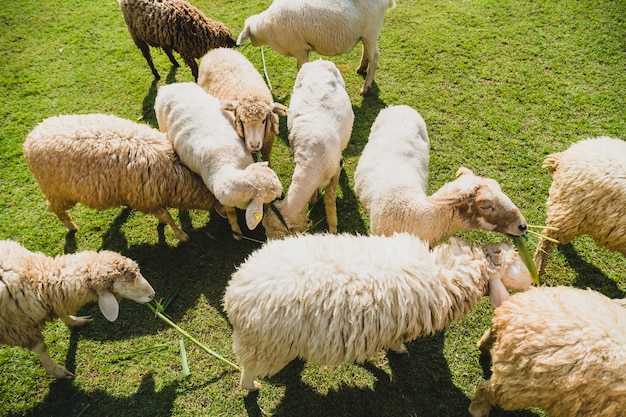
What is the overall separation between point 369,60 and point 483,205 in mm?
3676

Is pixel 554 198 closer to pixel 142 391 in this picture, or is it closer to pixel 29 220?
pixel 142 391

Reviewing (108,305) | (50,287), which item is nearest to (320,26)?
(108,305)

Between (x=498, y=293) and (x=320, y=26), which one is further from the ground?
(x=320, y=26)

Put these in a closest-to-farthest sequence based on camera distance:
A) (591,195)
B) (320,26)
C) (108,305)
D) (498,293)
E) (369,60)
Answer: (498,293) < (108,305) < (591,195) < (320,26) < (369,60)

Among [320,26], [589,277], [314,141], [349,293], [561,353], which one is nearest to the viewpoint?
[561,353]

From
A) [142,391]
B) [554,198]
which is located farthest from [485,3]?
[142,391]

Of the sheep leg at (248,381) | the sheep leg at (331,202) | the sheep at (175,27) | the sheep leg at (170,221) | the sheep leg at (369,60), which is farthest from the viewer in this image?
the sheep leg at (369,60)

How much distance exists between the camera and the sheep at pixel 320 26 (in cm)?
577

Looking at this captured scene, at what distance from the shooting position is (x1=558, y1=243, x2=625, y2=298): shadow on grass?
4.51 metres

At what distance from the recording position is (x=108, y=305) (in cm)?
359

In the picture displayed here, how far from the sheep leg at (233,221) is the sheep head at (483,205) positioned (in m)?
2.34

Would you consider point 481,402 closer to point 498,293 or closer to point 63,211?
point 498,293

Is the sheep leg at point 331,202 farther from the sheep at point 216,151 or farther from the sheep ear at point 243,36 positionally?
the sheep ear at point 243,36

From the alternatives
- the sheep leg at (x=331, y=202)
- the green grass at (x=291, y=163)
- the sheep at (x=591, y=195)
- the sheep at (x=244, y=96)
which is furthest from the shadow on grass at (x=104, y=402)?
the sheep at (x=591, y=195)
